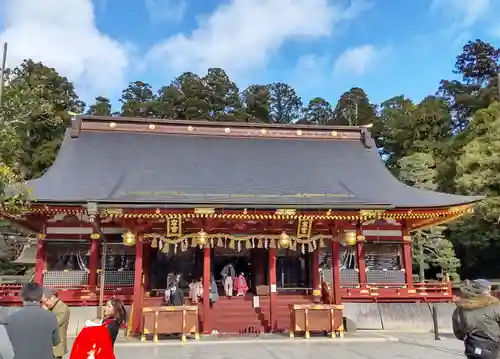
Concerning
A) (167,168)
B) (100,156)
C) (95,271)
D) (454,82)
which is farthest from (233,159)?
(454,82)

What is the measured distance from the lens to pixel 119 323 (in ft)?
14.9

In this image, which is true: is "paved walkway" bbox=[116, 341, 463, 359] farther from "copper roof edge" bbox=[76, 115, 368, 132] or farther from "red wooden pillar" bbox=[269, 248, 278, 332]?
"copper roof edge" bbox=[76, 115, 368, 132]

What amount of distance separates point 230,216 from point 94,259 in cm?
551

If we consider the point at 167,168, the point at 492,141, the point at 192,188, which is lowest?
the point at 192,188

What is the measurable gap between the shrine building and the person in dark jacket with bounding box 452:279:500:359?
7780 millimetres

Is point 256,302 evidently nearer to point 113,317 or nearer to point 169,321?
point 169,321

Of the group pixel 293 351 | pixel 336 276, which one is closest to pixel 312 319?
pixel 336 276

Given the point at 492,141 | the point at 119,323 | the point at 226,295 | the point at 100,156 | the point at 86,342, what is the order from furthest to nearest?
the point at 492,141, the point at 100,156, the point at 226,295, the point at 119,323, the point at 86,342

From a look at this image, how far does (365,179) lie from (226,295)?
7523 mm

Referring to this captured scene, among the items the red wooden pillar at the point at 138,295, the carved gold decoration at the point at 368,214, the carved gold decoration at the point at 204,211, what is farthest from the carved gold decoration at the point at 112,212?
the carved gold decoration at the point at 368,214

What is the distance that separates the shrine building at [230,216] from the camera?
1269cm

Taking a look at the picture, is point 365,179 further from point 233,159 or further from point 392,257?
point 233,159

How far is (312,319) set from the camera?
11.7 m

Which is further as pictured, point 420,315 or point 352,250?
point 352,250
